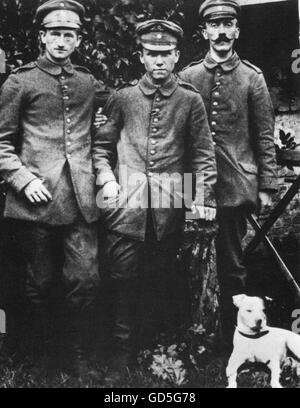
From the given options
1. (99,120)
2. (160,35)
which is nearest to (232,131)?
(160,35)

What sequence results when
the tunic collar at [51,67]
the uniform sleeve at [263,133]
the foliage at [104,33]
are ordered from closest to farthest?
the tunic collar at [51,67] → the uniform sleeve at [263,133] → the foliage at [104,33]

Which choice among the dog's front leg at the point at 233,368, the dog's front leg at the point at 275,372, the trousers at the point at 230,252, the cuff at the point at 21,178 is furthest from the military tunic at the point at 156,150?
the dog's front leg at the point at 275,372

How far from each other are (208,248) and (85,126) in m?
1.16

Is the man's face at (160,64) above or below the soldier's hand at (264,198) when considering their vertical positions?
above

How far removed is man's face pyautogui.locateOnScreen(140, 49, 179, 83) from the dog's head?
62.3 inches

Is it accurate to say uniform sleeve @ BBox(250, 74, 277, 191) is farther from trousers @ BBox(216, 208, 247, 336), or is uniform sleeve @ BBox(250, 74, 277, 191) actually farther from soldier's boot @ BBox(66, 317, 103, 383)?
soldier's boot @ BBox(66, 317, 103, 383)

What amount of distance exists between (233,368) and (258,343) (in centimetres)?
24

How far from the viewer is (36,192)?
14.1 ft

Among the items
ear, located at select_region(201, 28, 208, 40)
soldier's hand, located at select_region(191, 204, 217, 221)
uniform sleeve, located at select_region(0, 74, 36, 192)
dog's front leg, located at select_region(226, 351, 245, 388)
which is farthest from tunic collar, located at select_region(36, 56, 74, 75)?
dog's front leg, located at select_region(226, 351, 245, 388)

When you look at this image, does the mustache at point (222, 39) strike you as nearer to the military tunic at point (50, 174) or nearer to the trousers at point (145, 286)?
the military tunic at point (50, 174)

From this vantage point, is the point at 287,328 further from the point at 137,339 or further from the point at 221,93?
the point at 221,93

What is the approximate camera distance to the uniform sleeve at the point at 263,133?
4504 millimetres

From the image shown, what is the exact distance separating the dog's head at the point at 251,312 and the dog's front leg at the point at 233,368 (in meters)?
0.21
